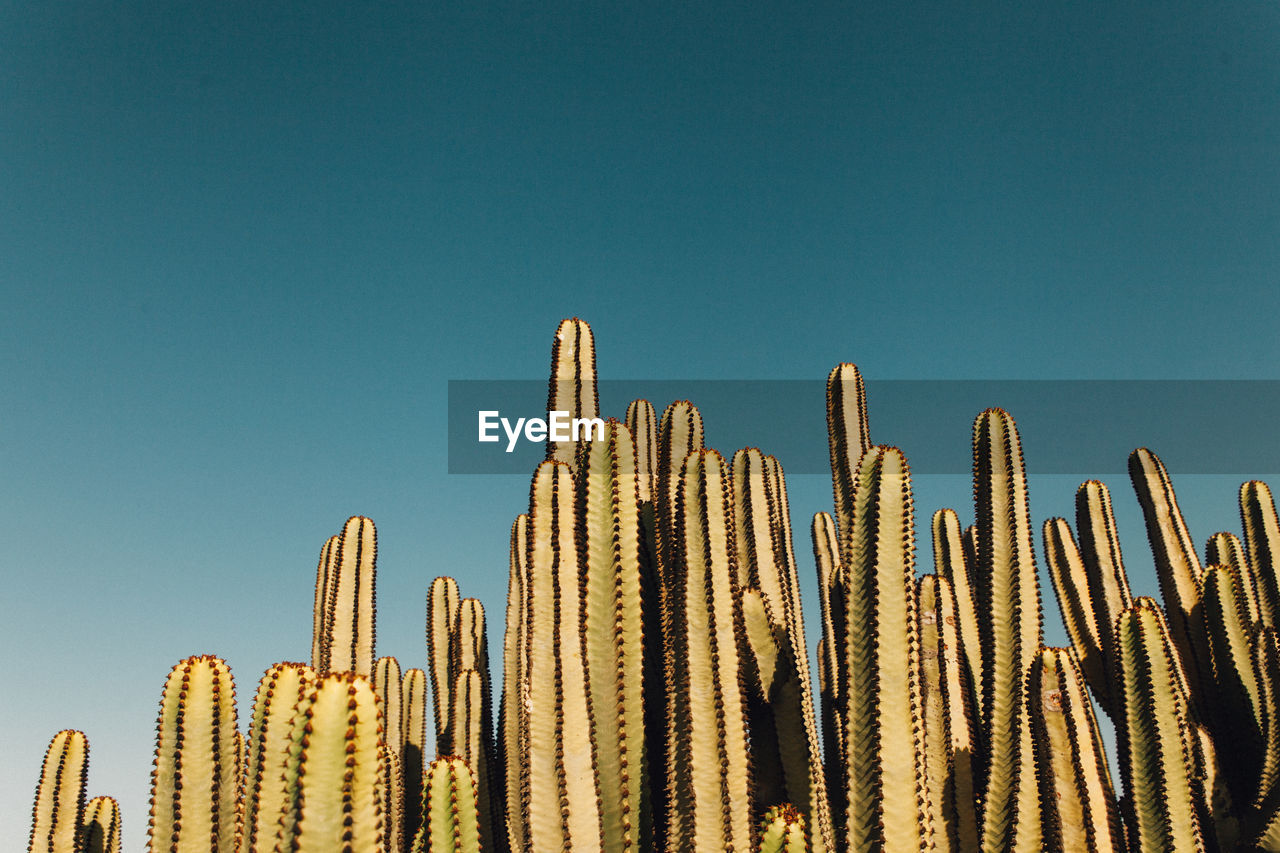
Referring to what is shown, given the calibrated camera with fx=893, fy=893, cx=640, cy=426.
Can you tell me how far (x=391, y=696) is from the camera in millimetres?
6684

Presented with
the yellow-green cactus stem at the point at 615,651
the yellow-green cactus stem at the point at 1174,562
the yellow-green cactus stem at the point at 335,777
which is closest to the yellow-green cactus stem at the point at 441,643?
the yellow-green cactus stem at the point at 615,651

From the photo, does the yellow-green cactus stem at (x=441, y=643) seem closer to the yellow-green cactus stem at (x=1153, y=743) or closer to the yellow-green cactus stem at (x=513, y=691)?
the yellow-green cactus stem at (x=513, y=691)

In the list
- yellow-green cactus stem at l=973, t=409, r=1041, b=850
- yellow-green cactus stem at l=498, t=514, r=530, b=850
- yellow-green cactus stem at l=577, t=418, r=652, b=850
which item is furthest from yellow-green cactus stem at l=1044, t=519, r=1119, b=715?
yellow-green cactus stem at l=577, t=418, r=652, b=850

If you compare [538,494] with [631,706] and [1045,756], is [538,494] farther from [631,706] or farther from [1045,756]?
[1045,756]

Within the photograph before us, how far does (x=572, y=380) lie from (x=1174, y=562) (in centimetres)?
462

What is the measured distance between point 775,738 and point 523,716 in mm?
1037

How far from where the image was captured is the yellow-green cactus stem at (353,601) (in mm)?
5930

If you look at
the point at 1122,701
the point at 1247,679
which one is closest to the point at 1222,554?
the point at 1247,679

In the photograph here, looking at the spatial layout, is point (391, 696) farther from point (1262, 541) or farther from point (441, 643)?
point (1262, 541)

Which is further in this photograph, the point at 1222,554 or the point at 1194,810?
the point at 1222,554

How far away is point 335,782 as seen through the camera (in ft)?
7.31

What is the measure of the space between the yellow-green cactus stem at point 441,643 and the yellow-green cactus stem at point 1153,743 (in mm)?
4572

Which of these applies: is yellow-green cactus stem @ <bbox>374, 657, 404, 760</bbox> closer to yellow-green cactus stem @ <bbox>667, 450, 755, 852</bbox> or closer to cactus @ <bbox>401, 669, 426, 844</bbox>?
cactus @ <bbox>401, 669, 426, 844</bbox>

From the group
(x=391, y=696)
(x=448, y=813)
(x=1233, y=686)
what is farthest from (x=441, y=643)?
(x=1233, y=686)
